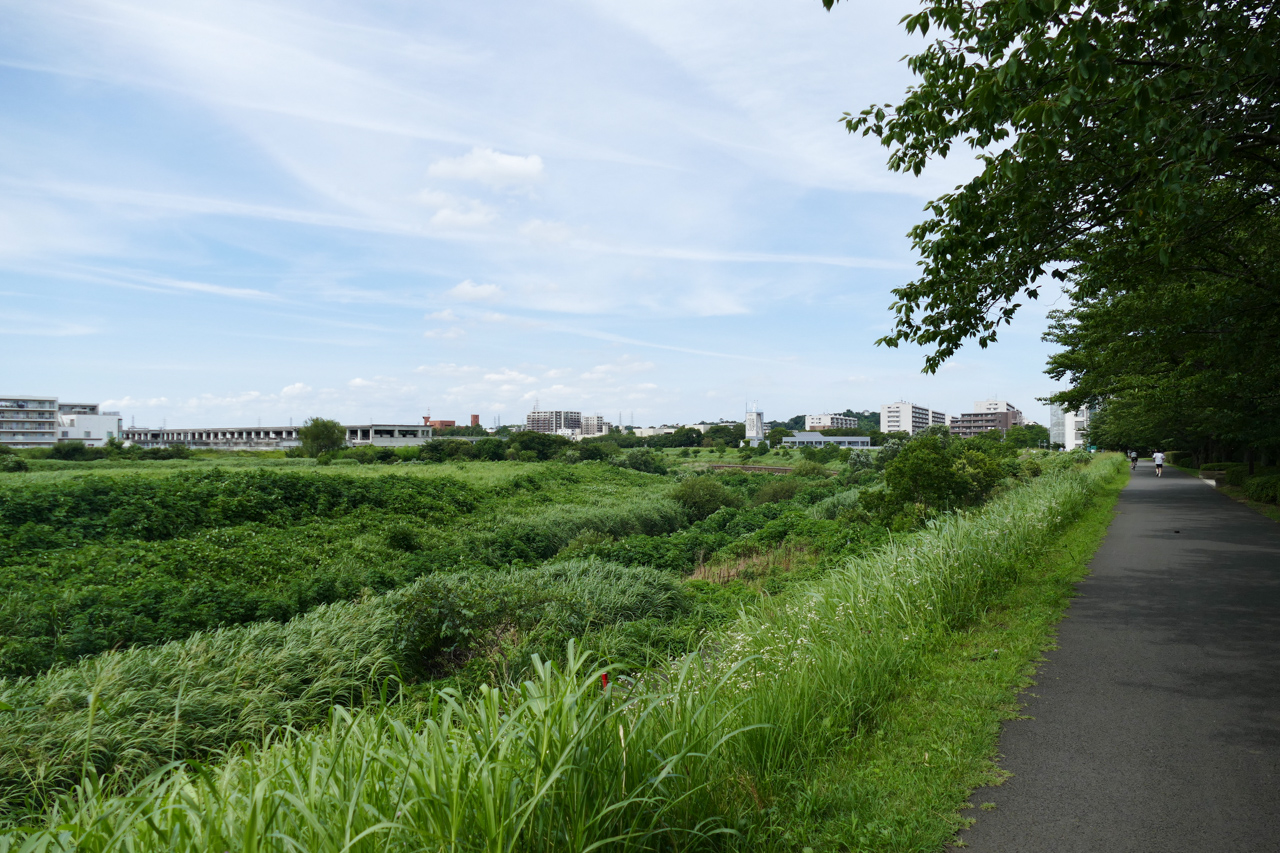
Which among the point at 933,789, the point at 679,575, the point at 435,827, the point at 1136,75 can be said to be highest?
the point at 1136,75

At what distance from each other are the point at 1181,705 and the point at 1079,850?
8.43ft

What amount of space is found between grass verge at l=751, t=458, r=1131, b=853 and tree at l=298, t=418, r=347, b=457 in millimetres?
68430

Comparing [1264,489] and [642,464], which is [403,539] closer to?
[1264,489]

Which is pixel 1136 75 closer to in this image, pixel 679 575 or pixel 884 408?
pixel 679 575

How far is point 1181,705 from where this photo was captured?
502 cm

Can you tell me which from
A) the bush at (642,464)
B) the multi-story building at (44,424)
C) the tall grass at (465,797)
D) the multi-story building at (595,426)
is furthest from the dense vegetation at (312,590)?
the multi-story building at (595,426)

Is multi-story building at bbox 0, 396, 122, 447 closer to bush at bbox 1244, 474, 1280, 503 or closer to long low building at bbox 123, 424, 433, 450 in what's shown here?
long low building at bbox 123, 424, 433, 450

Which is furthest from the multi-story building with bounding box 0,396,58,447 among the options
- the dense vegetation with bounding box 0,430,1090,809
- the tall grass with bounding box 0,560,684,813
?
the tall grass with bounding box 0,560,684,813

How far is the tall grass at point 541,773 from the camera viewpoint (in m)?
2.63

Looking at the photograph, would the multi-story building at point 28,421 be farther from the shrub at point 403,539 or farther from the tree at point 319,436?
the shrub at point 403,539

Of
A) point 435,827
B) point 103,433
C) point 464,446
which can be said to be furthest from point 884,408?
point 435,827

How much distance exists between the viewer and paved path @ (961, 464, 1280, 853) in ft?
11.3

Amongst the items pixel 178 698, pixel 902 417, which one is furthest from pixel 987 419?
pixel 178 698

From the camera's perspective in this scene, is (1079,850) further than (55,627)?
No
